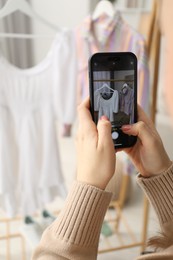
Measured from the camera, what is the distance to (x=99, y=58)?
0.52 metres

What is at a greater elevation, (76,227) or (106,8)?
(106,8)

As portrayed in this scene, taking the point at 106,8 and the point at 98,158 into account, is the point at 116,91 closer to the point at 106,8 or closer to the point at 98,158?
the point at 98,158

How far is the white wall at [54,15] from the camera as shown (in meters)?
0.76

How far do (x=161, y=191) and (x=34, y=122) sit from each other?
413 mm

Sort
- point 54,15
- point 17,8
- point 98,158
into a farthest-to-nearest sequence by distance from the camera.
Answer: point 54,15 → point 17,8 → point 98,158

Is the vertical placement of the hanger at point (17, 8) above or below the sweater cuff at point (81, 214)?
above

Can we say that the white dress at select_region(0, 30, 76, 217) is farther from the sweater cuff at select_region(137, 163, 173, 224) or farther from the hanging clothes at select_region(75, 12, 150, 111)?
the sweater cuff at select_region(137, 163, 173, 224)

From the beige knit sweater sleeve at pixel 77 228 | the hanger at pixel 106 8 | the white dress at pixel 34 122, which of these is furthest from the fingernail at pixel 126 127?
the hanger at pixel 106 8

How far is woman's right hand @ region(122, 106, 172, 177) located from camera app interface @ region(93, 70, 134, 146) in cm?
2

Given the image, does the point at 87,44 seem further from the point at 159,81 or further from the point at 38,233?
the point at 38,233

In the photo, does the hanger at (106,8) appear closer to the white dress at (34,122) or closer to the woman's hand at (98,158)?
the white dress at (34,122)

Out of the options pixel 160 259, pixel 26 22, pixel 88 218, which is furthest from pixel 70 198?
pixel 26 22

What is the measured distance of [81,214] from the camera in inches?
17.5

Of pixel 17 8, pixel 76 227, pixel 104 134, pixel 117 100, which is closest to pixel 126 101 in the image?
pixel 117 100
